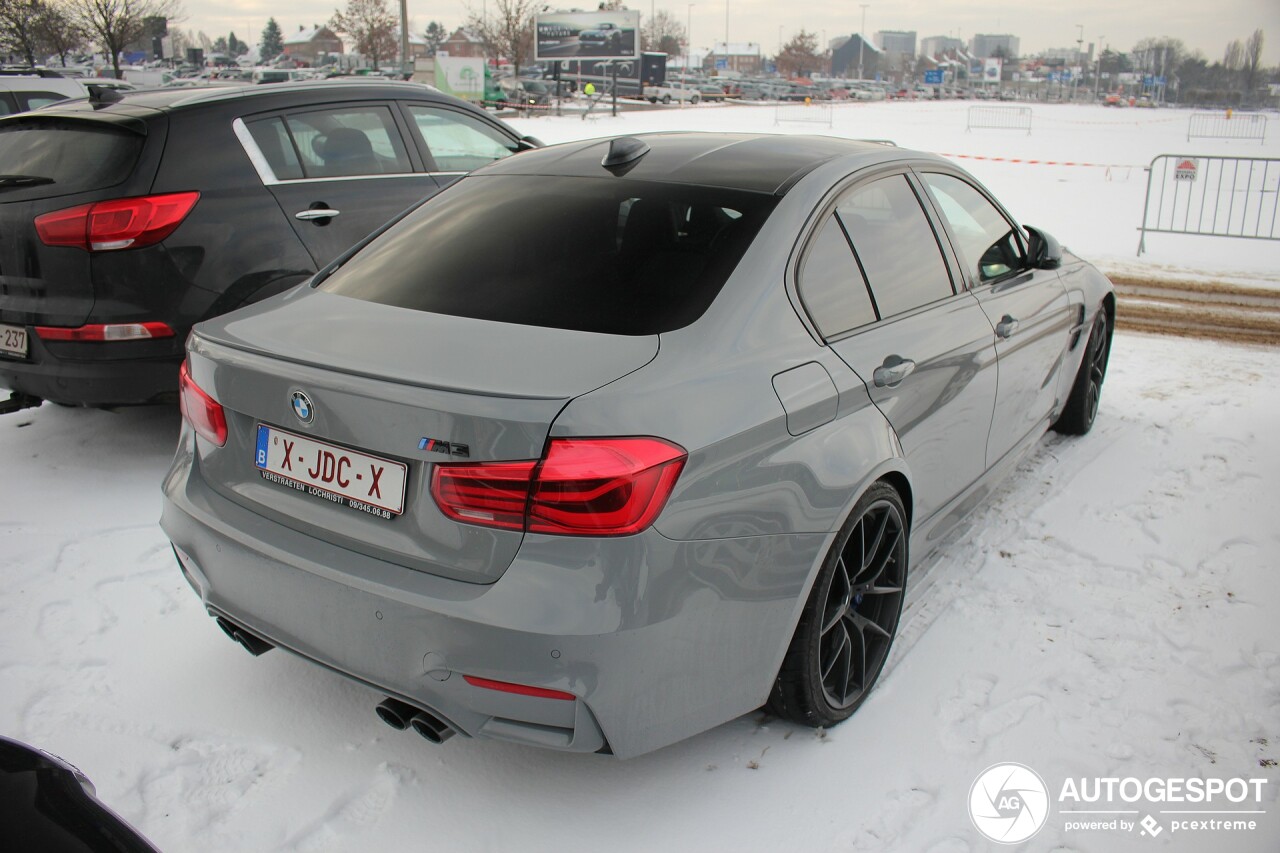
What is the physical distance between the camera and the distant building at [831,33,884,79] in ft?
531

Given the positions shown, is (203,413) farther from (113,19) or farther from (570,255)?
(113,19)

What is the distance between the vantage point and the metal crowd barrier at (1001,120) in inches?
1479

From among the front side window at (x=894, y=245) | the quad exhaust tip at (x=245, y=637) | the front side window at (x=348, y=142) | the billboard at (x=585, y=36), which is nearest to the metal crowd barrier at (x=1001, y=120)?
the billboard at (x=585, y=36)

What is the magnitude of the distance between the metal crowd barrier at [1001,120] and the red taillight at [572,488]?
3608 centimetres

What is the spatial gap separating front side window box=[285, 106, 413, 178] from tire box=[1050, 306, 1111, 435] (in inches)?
146

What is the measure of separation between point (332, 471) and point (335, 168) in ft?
11.0

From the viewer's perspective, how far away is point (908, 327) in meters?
3.10

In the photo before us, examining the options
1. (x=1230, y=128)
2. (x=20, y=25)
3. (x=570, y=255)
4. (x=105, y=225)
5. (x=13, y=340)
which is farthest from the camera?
(x=1230, y=128)

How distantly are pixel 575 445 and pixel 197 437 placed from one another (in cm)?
121

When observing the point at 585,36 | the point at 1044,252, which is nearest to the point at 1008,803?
the point at 1044,252

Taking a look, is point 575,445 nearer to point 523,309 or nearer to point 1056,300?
point 523,309

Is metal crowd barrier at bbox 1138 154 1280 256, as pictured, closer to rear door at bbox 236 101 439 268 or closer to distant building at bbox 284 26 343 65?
rear door at bbox 236 101 439 268

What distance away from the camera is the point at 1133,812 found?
2.59 meters

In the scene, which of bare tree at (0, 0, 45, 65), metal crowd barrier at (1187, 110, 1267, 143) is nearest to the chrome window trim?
bare tree at (0, 0, 45, 65)
